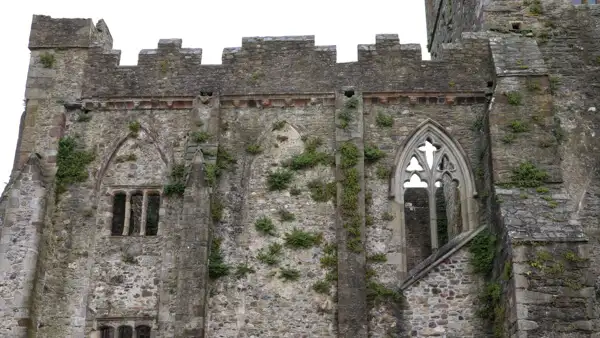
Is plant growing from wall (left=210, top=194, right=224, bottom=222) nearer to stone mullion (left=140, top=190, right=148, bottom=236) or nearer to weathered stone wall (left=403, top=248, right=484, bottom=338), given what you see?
stone mullion (left=140, top=190, right=148, bottom=236)

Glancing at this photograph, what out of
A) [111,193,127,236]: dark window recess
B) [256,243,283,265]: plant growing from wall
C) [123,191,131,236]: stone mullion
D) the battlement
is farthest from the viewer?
the battlement

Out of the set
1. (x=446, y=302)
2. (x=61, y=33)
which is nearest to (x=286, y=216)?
(x=446, y=302)

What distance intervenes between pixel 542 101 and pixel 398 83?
3253 mm

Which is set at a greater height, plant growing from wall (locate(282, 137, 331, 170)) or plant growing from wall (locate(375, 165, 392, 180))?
plant growing from wall (locate(282, 137, 331, 170))

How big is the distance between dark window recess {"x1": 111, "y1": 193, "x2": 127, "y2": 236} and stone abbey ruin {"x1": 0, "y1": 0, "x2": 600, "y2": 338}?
1.3 inches

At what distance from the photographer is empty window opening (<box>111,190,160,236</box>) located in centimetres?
1723

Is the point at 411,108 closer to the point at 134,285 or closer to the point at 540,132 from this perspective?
the point at 540,132

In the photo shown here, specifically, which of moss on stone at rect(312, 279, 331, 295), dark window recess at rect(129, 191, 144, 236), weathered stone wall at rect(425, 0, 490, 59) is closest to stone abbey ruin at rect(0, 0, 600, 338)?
moss on stone at rect(312, 279, 331, 295)

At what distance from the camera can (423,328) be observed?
1595 cm

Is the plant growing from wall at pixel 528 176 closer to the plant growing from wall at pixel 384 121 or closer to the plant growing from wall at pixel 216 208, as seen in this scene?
the plant growing from wall at pixel 384 121

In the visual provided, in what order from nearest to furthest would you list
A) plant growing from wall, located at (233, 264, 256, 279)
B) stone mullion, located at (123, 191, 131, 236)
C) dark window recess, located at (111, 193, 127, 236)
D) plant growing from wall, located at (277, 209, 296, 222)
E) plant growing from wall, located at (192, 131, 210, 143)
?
plant growing from wall, located at (233, 264, 256, 279)
plant growing from wall, located at (277, 209, 296, 222)
stone mullion, located at (123, 191, 131, 236)
plant growing from wall, located at (192, 131, 210, 143)
dark window recess, located at (111, 193, 127, 236)

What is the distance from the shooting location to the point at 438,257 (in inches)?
Answer: 651

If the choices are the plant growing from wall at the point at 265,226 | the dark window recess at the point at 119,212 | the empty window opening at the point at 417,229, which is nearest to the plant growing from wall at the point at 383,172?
the empty window opening at the point at 417,229

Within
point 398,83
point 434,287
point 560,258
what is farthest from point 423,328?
point 398,83
